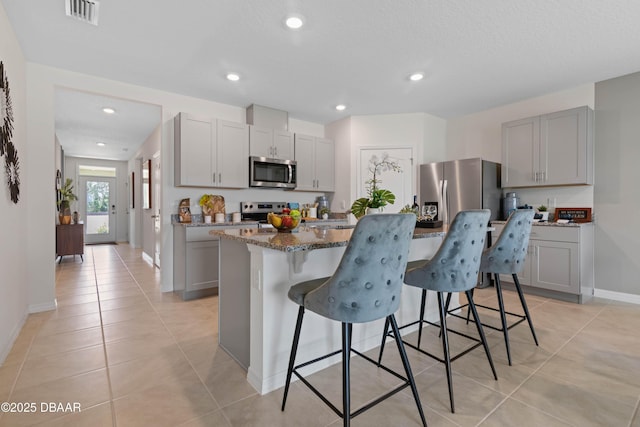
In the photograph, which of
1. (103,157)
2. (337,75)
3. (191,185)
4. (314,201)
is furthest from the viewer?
(103,157)

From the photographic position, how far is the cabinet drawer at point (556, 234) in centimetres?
339

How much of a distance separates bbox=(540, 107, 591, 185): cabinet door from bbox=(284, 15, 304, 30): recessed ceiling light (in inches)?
125

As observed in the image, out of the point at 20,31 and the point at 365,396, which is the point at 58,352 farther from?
the point at 20,31

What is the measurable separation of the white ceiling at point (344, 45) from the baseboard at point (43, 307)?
2.43m

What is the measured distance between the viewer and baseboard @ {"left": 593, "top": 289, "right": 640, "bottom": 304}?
135 inches

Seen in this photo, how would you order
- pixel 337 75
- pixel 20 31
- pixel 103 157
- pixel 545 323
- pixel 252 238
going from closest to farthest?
pixel 252 238 → pixel 20 31 → pixel 545 323 → pixel 337 75 → pixel 103 157

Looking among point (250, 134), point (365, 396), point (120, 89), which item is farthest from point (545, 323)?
point (120, 89)

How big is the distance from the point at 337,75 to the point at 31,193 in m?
3.34

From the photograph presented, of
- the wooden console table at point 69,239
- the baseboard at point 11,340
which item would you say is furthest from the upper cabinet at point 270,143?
the wooden console table at point 69,239

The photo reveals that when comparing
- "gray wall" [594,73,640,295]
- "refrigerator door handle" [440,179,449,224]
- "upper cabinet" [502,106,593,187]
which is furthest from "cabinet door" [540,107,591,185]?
"refrigerator door handle" [440,179,449,224]

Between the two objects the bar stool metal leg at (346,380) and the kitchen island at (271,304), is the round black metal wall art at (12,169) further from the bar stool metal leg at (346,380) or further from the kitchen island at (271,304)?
the bar stool metal leg at (346,380)

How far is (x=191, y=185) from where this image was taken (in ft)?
12.6

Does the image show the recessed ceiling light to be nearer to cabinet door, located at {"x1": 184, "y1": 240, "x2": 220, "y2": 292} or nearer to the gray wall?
cabinet door, located at {"x1": 184, "y1": 240, "x2": 220, "y2": 292}

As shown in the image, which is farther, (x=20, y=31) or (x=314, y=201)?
(x=314, y=201)
